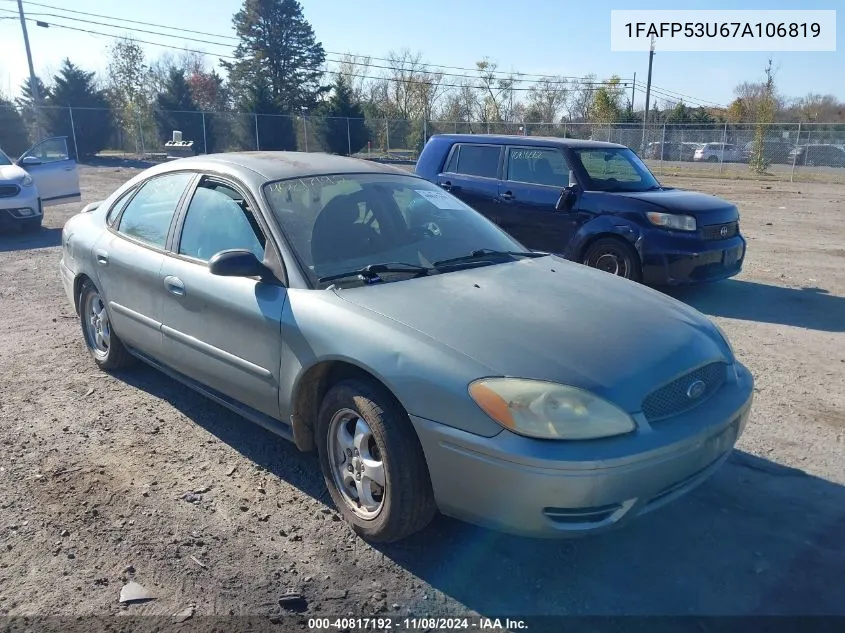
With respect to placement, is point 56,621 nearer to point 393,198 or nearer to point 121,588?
point 121,588

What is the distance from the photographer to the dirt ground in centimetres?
269

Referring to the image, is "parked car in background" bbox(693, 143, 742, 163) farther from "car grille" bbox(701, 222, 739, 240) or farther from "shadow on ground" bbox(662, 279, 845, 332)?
"car grille" bbox(701, 222, 739, 240)

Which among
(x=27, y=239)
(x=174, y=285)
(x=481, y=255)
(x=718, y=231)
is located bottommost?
(x=27, y=239)

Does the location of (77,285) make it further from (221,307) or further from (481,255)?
(481,255)

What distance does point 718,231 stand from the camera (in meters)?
7.16

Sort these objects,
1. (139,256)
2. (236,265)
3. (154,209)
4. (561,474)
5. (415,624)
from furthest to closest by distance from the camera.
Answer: (154,209)
(139,256)
(236,265)
(415,624)
(561,474)

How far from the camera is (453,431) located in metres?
2.56

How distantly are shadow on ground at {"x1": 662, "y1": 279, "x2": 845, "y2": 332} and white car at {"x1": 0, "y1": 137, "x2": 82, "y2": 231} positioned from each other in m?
10.3

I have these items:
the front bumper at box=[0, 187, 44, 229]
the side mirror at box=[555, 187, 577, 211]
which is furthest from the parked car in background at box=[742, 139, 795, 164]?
the front bumper at box=[0, 187, 44, 229]

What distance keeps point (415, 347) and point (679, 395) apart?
1111 mm

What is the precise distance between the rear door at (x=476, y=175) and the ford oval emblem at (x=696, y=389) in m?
5.45

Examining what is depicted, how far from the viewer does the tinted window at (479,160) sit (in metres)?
8.38

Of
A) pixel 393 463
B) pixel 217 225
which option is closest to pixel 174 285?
pixel 217 225

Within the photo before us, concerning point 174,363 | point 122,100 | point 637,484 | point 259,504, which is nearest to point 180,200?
point 174,363
